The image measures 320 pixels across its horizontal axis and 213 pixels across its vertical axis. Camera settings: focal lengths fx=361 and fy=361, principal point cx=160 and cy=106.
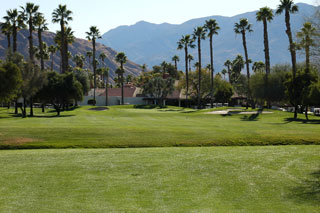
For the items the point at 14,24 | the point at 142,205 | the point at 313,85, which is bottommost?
the point at 142,205

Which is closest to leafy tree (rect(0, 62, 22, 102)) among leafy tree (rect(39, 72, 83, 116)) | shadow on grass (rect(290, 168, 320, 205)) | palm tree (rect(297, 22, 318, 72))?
leafy tree (rect(39, 72, 83, 116))

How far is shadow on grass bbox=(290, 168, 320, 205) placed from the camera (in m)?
10.1

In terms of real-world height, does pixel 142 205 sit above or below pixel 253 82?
below

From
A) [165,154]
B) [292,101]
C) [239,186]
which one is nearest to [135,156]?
[165,154]

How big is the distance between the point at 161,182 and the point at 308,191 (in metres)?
4.50

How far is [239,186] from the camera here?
11.3m

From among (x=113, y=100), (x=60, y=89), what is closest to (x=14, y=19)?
(x=60, y=89)

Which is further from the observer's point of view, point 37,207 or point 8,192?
point 8,192

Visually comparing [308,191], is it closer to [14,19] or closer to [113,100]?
[14,19]

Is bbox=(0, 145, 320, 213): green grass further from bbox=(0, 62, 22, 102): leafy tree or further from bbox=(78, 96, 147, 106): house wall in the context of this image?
bbox=(78, 96, 147, 106): house wall

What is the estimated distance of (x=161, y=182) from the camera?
38.4 ft

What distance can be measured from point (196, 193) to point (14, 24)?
214 feet

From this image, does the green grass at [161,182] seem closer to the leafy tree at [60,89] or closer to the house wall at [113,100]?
the leafy tree at [60,89]

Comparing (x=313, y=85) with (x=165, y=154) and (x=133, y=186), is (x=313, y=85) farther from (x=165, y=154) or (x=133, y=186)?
(x=133, y=186)
